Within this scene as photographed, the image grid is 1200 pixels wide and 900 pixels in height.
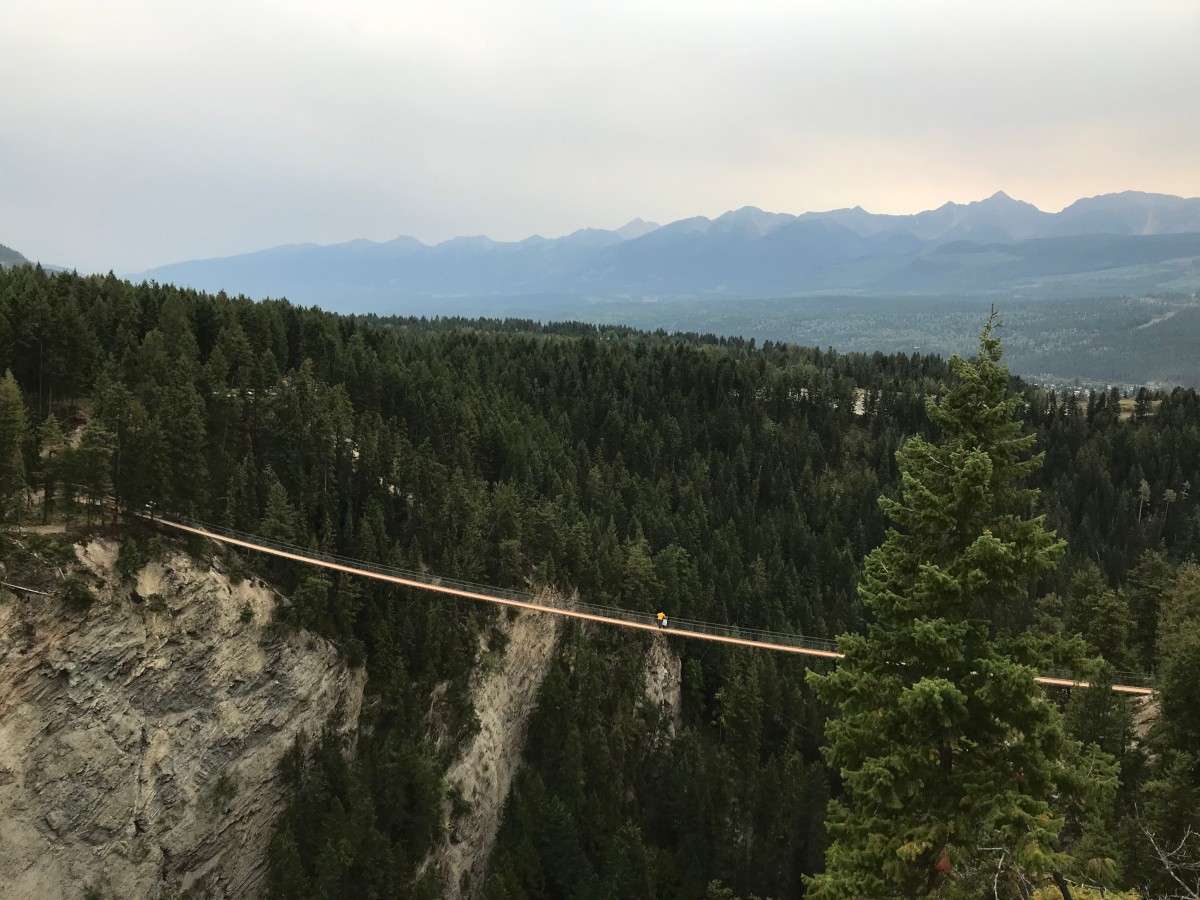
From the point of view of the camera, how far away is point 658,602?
197 feet

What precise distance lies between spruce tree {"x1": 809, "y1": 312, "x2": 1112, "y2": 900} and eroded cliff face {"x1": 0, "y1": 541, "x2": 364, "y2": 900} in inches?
1251

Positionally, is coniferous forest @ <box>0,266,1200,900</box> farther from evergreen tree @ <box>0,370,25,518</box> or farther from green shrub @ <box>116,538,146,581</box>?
green shrub @ <box>116,538,146,581</box>

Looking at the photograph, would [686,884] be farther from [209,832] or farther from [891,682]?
[891,682]

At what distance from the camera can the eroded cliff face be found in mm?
30641

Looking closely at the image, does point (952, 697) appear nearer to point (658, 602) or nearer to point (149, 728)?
point (149, 728)

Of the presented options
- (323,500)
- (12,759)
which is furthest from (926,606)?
→ (323,500)

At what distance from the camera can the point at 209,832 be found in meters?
36.5

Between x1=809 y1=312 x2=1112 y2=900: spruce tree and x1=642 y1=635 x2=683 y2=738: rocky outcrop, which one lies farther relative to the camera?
x1=642 y1=635 x2=683 y2=738: rocky outcrop

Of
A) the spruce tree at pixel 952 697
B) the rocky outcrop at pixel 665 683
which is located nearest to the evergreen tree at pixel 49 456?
the spruce tree at pixel 952 697

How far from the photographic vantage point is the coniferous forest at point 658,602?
13.7 metres

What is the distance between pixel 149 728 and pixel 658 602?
36142 mm

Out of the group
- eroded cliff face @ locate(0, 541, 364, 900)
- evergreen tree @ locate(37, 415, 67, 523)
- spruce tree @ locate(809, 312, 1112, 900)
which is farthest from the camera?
evergreen tree @ locate(37, 415, 67, 523)

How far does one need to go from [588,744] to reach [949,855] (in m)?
38.2

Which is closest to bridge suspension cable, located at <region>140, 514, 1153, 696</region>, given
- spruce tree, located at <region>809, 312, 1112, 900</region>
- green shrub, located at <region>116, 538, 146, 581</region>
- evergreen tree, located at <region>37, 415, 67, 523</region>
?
green shrub, located at <region>116, 538, 146, 581</region>
